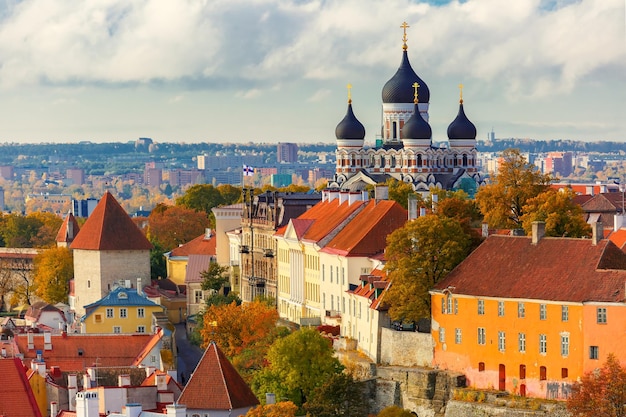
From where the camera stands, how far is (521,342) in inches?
2530

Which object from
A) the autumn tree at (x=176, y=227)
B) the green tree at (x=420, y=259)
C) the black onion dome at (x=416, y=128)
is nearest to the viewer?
the green tree at (x=420, y=259)

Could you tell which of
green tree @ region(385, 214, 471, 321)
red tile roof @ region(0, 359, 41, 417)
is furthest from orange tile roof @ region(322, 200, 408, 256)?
red tile roof @ region(0, 359, 41, 417)

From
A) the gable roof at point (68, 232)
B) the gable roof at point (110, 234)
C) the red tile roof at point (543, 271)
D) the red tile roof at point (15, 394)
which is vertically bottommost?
the red tile roof at point (15, 394)

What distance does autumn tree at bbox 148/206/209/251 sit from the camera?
132875mm

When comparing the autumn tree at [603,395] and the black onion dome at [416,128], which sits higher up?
the black onion dome at [416,128]

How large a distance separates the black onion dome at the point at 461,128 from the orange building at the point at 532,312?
71551 mm

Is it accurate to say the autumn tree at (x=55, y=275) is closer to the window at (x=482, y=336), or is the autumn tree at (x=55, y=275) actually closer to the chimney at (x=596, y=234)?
the window at (x=482, y=336)

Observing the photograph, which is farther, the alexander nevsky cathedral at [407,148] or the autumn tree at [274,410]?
the alexander nevsky cathedral at [407,148]

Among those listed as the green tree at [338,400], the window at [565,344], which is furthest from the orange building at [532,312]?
the green tree at [338,400]

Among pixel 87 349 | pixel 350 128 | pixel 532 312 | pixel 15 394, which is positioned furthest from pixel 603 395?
pixel 350 128

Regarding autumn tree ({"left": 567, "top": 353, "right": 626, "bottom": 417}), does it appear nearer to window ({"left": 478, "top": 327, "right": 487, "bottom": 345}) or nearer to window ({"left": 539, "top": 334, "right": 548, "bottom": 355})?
window ({"left": 539, "top": 334, "right": 548, "bottom": 355})

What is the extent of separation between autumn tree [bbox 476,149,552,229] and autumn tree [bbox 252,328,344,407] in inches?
366

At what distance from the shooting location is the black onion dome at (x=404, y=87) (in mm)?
142625

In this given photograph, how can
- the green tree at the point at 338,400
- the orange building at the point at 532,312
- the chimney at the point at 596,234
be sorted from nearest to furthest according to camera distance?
the orange building at the point at 532,312 < the chimney at the point at 596,234 < the green tree at the point at 338,400
